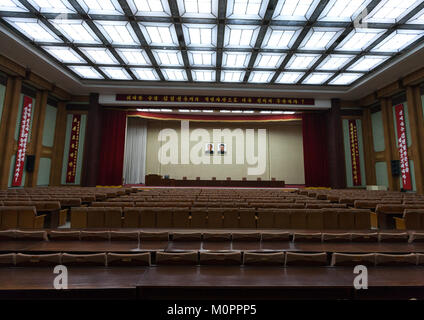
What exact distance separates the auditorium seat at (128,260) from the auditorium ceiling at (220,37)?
20.4ft

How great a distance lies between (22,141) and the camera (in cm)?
927

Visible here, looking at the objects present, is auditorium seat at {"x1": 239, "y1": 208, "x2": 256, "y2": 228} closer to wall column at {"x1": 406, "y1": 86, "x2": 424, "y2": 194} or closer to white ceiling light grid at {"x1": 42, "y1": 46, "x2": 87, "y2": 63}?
white ceiling light grid at {"x1": 42, "y1": 46, "x2": 87, "y2": 63}

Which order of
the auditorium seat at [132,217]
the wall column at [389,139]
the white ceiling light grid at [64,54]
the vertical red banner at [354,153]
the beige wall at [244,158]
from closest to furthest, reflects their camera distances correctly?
the auditorium seat at [132,217], the white ceiling light grid at [64,54], the wall column at [389,139], the vertical red banner at [354,153], the beige wall at [244,158]

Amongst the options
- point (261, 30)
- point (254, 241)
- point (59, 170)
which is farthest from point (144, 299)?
point (59, 170)

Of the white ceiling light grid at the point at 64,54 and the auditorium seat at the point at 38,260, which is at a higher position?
the white ceiling light grid at the point at 64,54

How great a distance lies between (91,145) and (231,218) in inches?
387

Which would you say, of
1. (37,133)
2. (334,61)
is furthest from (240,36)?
(37,133)

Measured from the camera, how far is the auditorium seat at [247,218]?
429cm

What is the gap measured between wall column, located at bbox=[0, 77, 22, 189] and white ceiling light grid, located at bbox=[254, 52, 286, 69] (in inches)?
387

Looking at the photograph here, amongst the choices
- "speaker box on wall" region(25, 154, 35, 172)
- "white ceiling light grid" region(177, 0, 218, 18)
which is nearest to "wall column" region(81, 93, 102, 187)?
"speaker box on wall" region(25, 154, 35, 172)

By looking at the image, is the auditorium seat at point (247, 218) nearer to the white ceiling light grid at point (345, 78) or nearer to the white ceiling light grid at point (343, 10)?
the white ceiling light grid at point (343, 10)

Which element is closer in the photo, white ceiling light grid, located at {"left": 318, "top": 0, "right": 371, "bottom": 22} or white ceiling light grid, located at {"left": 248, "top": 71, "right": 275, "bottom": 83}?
white ceiling light grid, located at {"left": 318, "top": 0, "right": 371, "bottom": 22}

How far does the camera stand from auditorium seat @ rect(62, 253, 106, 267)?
2.08 m

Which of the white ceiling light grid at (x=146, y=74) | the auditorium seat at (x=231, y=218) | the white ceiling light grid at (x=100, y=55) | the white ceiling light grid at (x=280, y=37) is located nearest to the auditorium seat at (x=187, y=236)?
the auditorium seat at (x=231, y=218)
